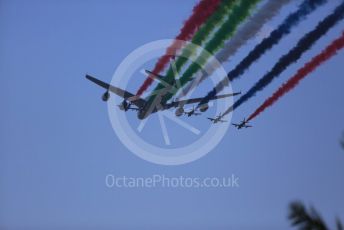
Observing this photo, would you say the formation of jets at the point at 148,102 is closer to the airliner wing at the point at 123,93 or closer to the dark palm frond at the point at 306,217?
the airliner wing at the point at 123,93

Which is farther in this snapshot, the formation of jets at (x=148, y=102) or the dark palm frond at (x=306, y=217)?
the formation of jets at (x=148, y=102)

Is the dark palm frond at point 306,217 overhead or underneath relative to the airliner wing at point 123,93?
underneath

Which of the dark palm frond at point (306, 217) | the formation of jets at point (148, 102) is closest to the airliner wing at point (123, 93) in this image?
the formation of jets at point (148, 102)

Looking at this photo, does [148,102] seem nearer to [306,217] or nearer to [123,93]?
[123,93]

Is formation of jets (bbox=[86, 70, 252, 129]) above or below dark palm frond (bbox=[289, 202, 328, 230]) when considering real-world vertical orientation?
above

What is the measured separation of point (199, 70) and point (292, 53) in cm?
236

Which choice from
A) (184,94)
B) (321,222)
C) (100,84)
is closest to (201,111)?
(184,94)

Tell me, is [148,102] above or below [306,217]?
above

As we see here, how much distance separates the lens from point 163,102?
14273mm

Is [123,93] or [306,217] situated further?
[123,93]

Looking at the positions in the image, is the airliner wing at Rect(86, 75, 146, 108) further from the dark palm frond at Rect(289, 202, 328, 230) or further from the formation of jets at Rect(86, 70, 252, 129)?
the dark palm frond at Rect(289, 202, 328, 230)

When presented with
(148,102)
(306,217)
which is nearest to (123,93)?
(148,102)

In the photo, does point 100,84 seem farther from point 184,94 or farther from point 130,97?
point 184,94

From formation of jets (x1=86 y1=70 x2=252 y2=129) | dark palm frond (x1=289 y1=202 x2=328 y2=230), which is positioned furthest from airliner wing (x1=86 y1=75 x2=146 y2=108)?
dark palm frond (x1=289 y1=202 x2=328 y2=230)
